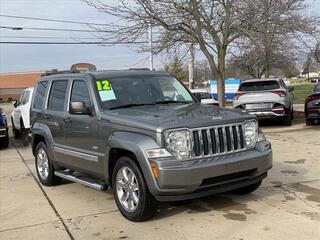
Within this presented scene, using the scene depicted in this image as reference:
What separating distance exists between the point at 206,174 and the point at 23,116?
1157 centimetres

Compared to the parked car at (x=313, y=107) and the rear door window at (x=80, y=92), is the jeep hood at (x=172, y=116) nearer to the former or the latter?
the rear door window at (x=80, y=92)

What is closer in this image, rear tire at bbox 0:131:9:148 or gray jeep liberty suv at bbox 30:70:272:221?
gray jeep liberty suv at bbox 30:70:272:221

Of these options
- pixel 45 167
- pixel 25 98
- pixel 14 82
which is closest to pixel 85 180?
pixel 45 167

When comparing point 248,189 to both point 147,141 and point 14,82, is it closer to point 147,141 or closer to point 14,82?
point 147,141

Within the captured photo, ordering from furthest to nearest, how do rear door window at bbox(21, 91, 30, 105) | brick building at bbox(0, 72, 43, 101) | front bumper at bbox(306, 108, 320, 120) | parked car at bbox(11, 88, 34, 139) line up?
brick building at bbox(0, 72, 43, 101) → rear door window at bbox(21, 91, 30, 105) → parked car at bbox(11, 88, 34, 139) → front bumper at bbox(306, 108, 320, 120)

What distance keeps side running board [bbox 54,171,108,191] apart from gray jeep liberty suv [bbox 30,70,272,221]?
0.01m

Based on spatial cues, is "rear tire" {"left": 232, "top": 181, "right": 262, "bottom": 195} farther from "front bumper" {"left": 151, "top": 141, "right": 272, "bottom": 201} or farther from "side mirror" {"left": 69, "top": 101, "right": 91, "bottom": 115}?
"side mirror" {"left": 69, "top": 101, "right": 91, "bottom": 115}

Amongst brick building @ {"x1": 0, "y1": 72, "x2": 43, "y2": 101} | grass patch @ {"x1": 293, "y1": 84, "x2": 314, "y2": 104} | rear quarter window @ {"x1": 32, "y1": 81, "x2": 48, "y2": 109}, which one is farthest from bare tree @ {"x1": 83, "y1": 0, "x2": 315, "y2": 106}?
brick building @ {"x1": 0, "y1": 72, "x2": 43, "y2": 101}

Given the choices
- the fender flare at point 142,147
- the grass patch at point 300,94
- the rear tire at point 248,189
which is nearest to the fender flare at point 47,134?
the fender flare at point 142,147

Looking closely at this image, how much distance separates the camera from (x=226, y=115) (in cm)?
594

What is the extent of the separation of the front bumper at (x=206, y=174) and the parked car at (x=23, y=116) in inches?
424

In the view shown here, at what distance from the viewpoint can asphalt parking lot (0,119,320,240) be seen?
5301mm

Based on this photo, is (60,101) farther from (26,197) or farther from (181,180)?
(181,180)

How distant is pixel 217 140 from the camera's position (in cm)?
563
